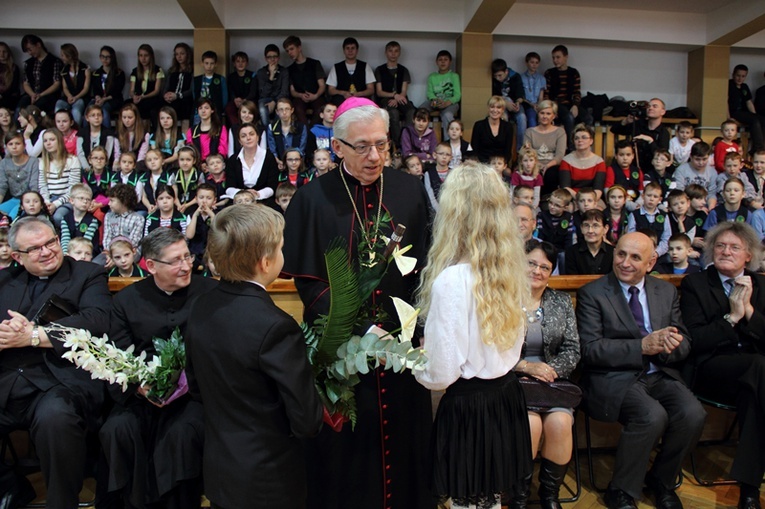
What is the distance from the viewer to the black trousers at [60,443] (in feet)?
9.18

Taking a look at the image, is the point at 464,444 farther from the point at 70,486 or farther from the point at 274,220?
the point at 70,486

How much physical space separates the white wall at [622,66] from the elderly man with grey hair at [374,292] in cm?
858

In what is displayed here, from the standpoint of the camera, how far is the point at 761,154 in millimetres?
7270

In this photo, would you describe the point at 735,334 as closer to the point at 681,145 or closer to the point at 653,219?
the point at 653,219

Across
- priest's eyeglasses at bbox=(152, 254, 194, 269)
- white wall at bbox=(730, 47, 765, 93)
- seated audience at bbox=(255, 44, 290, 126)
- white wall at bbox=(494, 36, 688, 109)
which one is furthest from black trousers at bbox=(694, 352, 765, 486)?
white wall at bbox=(730, 47, 765, 93)

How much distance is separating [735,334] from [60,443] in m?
3.47

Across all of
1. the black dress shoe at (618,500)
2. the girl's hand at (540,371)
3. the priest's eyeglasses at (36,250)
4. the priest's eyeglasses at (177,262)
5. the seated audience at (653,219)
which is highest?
the seated audience at (653,219)

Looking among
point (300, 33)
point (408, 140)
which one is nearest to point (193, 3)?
point (300, 33)

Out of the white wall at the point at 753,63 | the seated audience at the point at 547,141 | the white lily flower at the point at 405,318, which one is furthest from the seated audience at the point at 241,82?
the white wall at the point at 753,63

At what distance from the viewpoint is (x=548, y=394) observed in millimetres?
3160

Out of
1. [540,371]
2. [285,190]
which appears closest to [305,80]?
[285,190]

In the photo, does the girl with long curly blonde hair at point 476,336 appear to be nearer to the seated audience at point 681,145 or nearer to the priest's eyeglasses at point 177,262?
the priest's eyeglasses at point 177,262

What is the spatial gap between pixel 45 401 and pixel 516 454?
7.03ft

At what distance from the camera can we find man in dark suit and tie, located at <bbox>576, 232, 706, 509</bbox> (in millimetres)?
3227
